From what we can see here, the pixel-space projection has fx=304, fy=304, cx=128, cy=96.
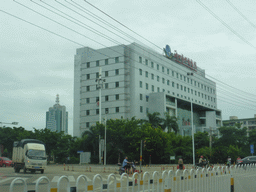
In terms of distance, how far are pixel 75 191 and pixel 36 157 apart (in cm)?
2383

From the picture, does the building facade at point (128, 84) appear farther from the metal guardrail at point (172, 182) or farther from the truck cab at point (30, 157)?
the metal guardrail at point (172, 182)

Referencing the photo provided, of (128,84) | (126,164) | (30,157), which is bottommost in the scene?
(126,164)

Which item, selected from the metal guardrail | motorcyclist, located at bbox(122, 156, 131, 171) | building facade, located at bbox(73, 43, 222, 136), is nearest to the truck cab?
motorcyclist, located at bbox(122, 156, 131, 171)

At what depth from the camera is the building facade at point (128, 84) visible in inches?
2739

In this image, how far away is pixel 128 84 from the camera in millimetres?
70000

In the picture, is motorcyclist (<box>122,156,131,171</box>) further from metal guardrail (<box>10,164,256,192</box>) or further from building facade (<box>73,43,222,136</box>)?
building facade (<box>73,43,222,136</box>)

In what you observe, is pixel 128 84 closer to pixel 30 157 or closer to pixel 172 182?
pixel 30 157

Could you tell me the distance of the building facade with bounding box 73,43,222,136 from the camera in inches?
2739

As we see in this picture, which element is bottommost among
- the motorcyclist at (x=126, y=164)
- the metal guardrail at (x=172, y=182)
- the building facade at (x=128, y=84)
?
→ the motorcyclist at (x=126, y=164)

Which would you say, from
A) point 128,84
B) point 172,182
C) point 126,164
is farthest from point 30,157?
point 128,84

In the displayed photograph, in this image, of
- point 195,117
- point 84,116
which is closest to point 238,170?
point 84,116

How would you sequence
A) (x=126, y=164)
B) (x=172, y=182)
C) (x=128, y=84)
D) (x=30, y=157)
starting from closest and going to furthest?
1. (x=172, y=182)
2. (x=126, y=164)
3. (x=30, y=157)
4. (x=128, y=84)

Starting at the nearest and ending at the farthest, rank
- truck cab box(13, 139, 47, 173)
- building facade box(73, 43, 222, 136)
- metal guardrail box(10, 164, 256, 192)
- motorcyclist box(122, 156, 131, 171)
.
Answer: metal guardrail box(10, 164, 256, 192), motorcyclist box(122, 156, 131, 171), truck cab box(13, 139, 47, 173), building facade box(73, 43, 222, 136)

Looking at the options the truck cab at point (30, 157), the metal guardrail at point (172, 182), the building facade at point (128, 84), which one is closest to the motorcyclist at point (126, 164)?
the truck cab at point (30, 157)
